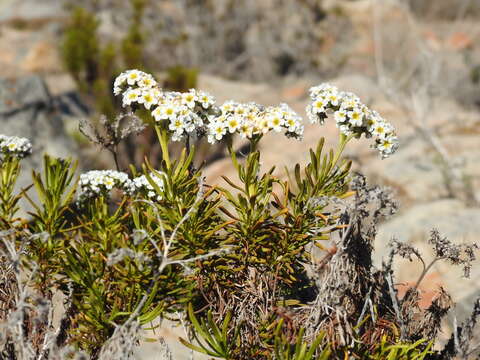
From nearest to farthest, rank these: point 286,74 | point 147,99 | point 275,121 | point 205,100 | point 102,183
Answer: point 275,121 < point 147,99 < point 205,100 < point 102,183 < point 286,74

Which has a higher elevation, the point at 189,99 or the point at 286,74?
the point at 286,74

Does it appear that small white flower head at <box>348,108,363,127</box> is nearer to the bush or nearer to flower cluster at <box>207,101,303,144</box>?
the bush

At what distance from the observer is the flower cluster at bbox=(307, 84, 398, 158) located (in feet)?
9.95

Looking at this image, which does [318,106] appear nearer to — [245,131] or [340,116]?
[340,116]

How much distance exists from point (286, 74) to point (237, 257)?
487 inches

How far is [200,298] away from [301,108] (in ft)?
22.2

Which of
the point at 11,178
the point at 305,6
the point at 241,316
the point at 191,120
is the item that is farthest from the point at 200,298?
the point at 305,6

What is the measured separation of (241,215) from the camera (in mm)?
3164

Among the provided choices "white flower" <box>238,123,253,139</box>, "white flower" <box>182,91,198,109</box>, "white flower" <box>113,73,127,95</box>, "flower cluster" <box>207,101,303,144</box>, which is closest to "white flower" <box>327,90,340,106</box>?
"flower cluster" <box>207,101,303,144</box>

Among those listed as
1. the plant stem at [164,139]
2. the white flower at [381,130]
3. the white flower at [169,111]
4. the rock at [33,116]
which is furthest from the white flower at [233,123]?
the rock at [33,116]

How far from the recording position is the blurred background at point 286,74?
656 centimetres

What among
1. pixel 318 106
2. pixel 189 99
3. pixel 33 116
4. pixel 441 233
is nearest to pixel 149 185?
pixel 189 99

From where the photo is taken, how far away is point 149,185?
3268 mm

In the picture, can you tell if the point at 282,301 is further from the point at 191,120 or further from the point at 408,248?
the point at 191,120
